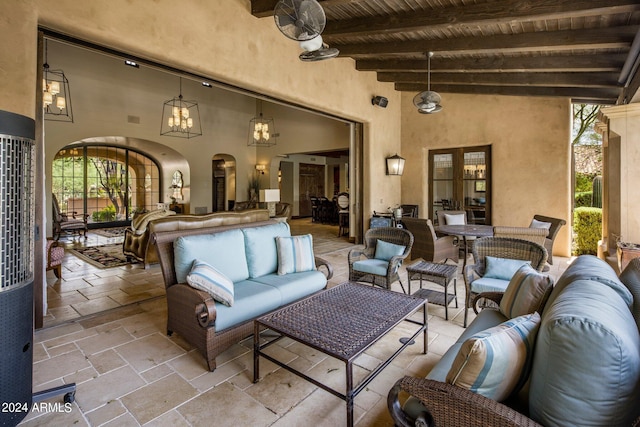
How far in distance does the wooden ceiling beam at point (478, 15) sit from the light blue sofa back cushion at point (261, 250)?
10.7ft

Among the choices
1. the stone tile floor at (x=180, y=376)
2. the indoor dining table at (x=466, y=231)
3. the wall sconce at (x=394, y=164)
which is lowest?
the stone tile floor at (x=180, y=376)

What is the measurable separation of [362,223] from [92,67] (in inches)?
317

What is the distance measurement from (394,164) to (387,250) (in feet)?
13.6

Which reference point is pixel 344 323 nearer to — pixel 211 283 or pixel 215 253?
pixel 211 283

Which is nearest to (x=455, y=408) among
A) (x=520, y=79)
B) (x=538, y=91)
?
(x=520, y=79)

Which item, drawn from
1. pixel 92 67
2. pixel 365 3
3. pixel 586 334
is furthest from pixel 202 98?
pixel 586 334

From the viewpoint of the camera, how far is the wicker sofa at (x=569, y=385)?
3.23 ft

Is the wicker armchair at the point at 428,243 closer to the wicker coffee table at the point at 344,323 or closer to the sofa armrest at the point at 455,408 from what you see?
the wicker coffee table at the point at 344,323

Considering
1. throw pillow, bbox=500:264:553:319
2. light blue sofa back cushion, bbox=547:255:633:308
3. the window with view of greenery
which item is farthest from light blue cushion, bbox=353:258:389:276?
the window with view of greenery

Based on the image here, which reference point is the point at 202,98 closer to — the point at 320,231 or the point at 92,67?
the point at 92,67

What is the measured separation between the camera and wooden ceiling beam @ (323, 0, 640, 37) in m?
3.27

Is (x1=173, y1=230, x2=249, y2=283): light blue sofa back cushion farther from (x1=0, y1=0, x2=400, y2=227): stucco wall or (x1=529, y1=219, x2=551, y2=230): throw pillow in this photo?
(x1=529, y1=219, x2=551, y2=230): throw pillow

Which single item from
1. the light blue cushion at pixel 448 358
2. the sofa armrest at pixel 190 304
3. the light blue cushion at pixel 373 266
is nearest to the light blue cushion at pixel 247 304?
the sofa armrest at pixel 190 304

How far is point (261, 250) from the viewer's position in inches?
128
